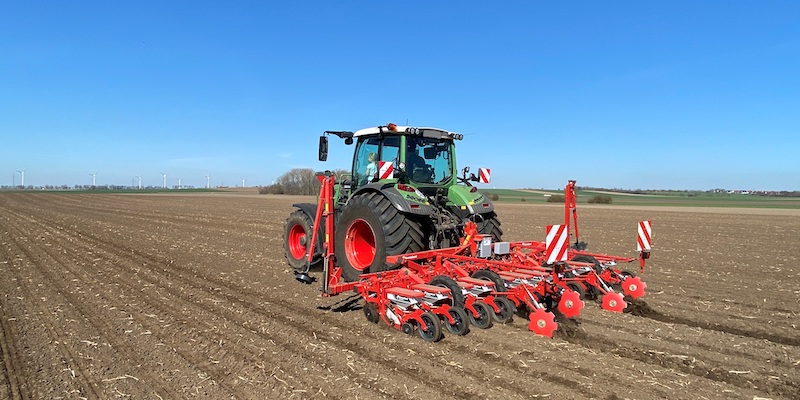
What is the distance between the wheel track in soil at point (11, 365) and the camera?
11.6 feet

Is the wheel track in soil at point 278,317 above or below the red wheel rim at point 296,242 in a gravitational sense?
below

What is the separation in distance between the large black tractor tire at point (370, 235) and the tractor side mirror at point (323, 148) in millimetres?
1025

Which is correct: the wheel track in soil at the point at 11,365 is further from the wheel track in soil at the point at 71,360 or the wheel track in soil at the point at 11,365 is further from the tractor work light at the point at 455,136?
the tractor work light at the point at 455,136

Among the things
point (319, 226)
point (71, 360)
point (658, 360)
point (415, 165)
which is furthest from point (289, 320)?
point (658, 360)

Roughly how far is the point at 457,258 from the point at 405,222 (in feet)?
2.67

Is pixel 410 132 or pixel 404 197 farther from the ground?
pixel 410 132

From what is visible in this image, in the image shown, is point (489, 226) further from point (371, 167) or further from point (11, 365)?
point (11, 365)

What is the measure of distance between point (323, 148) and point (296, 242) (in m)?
2.11

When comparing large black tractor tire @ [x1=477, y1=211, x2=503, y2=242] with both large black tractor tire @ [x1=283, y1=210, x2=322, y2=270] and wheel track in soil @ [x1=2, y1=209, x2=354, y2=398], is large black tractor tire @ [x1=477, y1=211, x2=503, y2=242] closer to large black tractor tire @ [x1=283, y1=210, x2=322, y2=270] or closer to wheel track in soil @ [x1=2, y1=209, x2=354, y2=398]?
large black tractor tire @ [x1=283, y1=210, x2=322, y2=270]

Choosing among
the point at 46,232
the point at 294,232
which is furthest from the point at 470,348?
the point at 46,232

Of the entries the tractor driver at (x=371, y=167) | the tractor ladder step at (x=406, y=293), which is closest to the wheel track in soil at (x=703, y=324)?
the tractor ladder step at (x=406, y=293)

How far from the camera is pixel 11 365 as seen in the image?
4004 mm

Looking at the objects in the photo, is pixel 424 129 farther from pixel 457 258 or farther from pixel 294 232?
pixel 294 232

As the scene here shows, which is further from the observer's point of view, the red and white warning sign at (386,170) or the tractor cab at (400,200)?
the red and white warning sign at (386,170)
